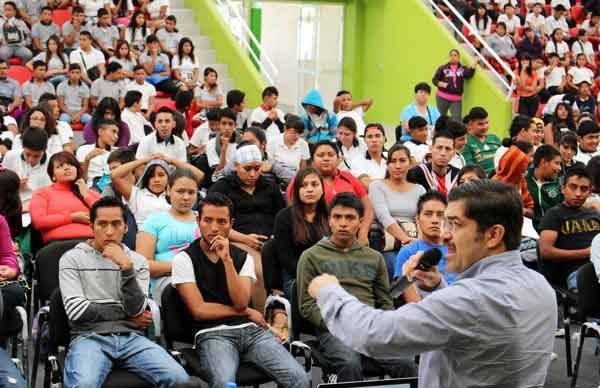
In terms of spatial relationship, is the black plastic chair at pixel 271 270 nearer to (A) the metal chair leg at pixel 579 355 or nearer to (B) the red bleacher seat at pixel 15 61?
(A) the metal chair leg at pixel 579 355

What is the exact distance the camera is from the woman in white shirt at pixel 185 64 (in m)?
13.3

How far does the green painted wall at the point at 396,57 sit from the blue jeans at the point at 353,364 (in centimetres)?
971

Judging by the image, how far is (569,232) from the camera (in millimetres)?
6824

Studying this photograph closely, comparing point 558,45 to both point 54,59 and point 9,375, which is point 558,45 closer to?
point 54,59

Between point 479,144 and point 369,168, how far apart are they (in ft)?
4.83

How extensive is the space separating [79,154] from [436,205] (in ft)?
13.2

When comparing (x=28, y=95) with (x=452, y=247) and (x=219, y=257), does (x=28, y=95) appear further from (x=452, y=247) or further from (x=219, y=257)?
(x=452, y=247)


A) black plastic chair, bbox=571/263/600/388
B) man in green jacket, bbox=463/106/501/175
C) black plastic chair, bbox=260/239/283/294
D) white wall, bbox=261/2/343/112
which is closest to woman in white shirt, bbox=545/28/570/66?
white wall, bbox=261/2/343/112

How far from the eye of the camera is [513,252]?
2725 mm

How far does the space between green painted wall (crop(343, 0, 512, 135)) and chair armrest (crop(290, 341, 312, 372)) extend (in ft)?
31.9

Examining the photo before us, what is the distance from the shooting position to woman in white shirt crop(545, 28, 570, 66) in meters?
16.4

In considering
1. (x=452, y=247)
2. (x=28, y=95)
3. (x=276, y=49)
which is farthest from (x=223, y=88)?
(x=452, y=247)

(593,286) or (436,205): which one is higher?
(436,205)

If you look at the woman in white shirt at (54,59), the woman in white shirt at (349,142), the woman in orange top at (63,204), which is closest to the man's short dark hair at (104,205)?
the woman in orange top at (63,204)
